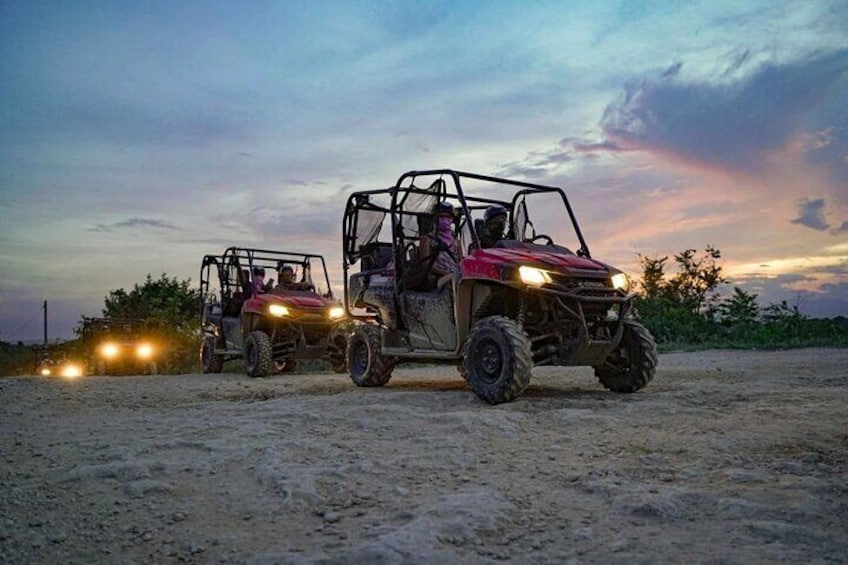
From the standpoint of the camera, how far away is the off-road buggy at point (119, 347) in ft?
58.7

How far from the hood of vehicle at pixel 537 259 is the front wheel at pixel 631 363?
781 mm

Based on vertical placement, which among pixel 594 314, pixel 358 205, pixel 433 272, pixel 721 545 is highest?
pixel 358 205

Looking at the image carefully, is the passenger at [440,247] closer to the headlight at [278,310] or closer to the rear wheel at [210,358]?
the headlight at [278,310]

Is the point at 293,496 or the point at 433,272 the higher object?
the point at 433,272

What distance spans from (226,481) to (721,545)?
2334 mm

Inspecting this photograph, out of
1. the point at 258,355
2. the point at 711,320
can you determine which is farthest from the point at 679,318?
the point at 258,355

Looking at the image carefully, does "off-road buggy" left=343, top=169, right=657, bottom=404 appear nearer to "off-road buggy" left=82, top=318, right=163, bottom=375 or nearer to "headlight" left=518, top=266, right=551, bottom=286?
"headlight" left=518, top=266, right=551, bottom=286

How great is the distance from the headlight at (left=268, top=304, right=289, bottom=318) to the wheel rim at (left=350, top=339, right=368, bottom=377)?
10.5 ft

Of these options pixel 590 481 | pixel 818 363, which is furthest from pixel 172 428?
pixel 818 363

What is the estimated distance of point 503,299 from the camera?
7.04 m

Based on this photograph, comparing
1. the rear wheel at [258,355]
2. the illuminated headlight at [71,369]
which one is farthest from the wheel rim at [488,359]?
the illuminated headlight at [71,369]

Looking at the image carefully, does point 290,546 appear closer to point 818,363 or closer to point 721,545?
point 721,545

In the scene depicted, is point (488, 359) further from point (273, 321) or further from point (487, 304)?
point (273, 321)

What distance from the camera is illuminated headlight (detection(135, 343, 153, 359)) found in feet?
59.4
